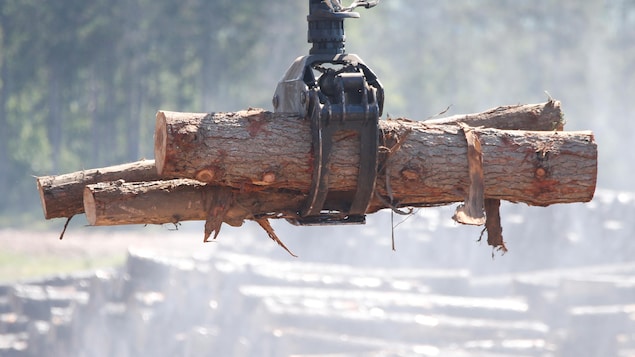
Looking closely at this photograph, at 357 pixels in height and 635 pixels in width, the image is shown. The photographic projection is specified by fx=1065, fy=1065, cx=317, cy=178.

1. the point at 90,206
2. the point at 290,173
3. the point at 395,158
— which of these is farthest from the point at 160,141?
the point at 395,158

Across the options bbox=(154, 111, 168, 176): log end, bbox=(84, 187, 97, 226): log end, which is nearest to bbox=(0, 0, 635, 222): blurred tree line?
bbox=(84, 187, 97, 226): log end

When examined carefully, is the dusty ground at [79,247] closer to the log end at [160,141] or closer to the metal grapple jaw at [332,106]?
the metal grapple jaw at [332,106]

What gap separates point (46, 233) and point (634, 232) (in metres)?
15.3

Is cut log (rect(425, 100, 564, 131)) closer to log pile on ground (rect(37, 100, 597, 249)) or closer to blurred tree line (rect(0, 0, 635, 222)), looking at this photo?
log pile on ground (rect(37, 100, 597, 249))

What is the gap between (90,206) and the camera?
4.46m

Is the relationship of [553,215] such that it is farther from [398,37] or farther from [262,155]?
[398,37]

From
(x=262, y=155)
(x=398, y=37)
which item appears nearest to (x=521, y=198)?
(x=262, y=155)

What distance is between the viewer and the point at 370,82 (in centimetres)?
460

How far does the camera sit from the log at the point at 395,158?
4.27 metres

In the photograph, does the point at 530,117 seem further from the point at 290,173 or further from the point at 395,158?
the point at 290,173

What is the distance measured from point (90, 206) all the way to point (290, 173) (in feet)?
2.80

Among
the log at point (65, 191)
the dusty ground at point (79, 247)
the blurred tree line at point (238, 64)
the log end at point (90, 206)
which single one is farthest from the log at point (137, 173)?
the blurred tree line at point (238, 64)

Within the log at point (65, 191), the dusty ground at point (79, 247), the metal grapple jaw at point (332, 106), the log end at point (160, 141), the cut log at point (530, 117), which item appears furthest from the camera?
the dusty ground at point (79, 247)

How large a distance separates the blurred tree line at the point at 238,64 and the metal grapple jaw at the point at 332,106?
2864 centimetres
